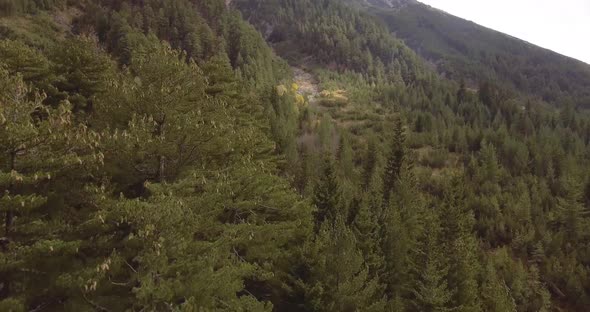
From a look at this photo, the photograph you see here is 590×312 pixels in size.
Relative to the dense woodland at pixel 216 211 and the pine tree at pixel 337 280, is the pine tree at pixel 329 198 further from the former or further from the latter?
the pine tree at pixel 337 280

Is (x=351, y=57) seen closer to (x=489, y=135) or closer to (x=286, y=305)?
(x=489, y=135)

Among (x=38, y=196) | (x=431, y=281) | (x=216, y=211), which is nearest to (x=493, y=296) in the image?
(x=431, y=281)

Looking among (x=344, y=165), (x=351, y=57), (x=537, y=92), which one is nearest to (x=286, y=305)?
(x=344, y=165)

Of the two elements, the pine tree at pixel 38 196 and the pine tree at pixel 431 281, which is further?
the pine tree at pixel 431 281

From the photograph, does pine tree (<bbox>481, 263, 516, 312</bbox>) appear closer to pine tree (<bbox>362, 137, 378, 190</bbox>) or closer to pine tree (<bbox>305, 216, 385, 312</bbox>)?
pine tree (<bbox>305, 216, 385, 312</bbox>)

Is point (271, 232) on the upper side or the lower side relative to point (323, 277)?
upper

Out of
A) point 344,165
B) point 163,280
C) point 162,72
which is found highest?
point 162,72

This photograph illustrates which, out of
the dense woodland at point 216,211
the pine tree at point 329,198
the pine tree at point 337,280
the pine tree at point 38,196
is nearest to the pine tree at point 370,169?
the dense woodland at point 216,211

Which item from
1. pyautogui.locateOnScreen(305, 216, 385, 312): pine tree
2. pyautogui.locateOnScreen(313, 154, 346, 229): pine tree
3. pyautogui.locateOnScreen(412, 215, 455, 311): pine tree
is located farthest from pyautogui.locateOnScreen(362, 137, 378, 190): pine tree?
pyautogui.locateOnScreen(305, 216, 385, 312): pine tree

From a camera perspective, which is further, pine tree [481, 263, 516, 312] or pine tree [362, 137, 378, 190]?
pine tree [362, 137, 378, 190]

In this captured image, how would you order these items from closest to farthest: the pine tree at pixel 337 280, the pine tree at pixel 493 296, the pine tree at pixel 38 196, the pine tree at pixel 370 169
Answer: the pine tree at pixel 38 196
the pine tree at pixel 337 280
the pine tree at pixel 493 296
the pine tree at pixel 370 169

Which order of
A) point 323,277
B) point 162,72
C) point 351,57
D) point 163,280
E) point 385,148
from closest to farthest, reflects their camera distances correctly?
point 163,280
point 162,72
point 323,277
point 385,148
point 351,57
